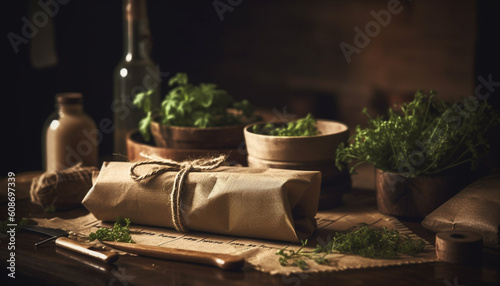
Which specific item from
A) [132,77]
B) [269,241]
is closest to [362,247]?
[269,241]

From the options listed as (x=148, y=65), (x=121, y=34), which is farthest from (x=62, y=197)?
(x=121, y=34)

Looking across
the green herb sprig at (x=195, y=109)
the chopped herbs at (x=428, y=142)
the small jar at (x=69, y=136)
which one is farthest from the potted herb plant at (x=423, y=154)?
the small jar at (x=69, y=136)

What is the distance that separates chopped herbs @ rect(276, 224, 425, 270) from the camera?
1008mm

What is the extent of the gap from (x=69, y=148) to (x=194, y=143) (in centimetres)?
37

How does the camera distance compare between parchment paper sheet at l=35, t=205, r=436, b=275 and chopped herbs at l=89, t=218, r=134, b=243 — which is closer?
parchment paper sheet at l=35, t=205, r=436, b=275

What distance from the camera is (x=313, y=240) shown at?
43.6 inches

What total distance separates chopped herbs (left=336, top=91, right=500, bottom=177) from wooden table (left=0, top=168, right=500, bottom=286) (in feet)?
0.75

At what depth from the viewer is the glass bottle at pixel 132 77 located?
5.90ft

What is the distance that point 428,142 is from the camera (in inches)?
46.9

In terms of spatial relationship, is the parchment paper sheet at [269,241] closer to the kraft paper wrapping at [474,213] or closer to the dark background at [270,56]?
the kraft paper wrapping at [474,213]

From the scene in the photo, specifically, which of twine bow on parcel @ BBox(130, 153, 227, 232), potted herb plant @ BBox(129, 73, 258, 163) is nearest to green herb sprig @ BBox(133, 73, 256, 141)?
potted herb plant @ BBox(129, 73, 258, 163)

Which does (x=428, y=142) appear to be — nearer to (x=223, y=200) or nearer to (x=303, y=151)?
(x=303, y=151)

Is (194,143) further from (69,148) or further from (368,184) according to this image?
(368,184)

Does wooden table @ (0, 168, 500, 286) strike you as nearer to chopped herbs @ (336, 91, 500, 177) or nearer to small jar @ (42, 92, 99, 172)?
chopped herbs @ (336, 91, 500, 177)
